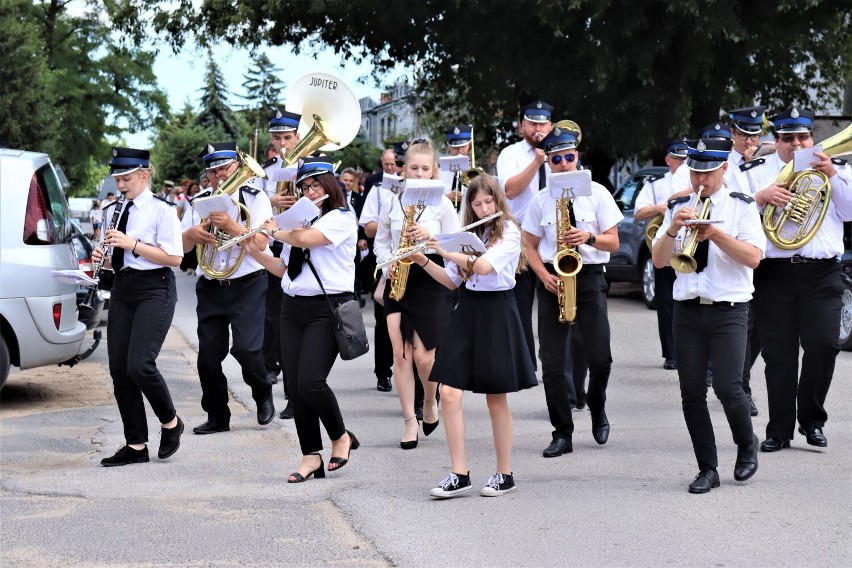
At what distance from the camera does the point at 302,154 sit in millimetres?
9625

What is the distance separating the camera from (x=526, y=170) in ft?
29.3

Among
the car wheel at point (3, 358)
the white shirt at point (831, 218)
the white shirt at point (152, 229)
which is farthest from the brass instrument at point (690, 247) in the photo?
the car wheel at point (3, 358)

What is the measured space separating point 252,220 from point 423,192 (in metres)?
1.72

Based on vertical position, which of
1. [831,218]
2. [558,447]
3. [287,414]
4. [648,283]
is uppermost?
[831,218]

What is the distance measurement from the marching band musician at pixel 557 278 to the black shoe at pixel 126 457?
8.13ft

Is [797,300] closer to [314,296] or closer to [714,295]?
[714,295]

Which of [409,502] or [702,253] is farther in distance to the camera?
[702,253]

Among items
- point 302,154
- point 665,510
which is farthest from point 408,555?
point 302,154

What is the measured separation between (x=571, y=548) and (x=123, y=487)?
2.73 meters

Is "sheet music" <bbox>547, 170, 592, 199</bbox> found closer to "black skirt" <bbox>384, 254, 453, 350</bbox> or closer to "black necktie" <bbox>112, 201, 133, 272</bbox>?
"black skirt" <bbox>384, 254, 453, 350</bbox>

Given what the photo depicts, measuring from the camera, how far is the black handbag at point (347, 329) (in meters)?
7.26

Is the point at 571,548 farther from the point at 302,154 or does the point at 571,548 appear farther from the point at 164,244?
the point at 302,154

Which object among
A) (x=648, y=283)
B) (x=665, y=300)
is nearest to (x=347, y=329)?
(x=665, y=300)

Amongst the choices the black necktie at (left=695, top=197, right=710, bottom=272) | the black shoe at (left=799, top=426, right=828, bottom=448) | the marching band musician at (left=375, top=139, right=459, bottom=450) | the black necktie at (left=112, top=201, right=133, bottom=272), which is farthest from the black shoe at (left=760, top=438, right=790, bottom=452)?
the black necktie at (left=112, top=201, right=133, bottom=272)
